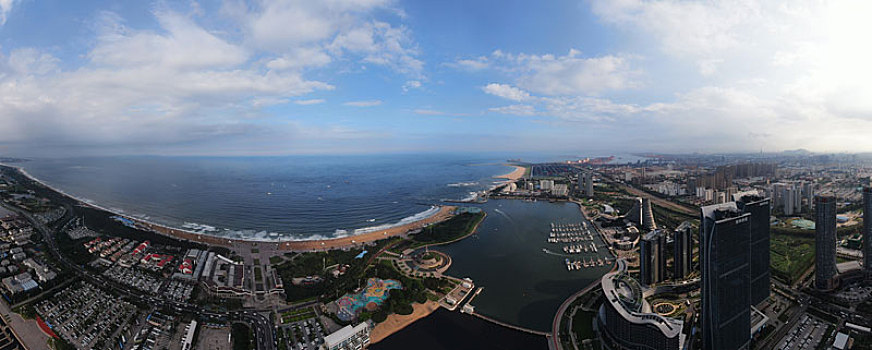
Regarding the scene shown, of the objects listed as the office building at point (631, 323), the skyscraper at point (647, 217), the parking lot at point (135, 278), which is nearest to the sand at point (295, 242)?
the parking lot at point (135, 278)

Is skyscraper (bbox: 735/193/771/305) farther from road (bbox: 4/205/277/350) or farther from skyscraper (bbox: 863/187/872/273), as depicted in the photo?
road (bbox: 4/205/277/350)

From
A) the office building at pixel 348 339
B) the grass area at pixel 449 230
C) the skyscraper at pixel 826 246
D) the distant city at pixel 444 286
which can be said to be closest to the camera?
the office building at pixel 348 339

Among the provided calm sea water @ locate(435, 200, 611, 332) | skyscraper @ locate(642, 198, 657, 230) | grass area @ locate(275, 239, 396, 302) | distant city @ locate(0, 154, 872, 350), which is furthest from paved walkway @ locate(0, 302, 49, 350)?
skyscraper @ locate(642, 198, 657, 230)

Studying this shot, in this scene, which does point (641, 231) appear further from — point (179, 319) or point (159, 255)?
point (159, 255)

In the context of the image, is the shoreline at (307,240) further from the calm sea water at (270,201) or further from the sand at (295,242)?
the calm sea water at (270,201)

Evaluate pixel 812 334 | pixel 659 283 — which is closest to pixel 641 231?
pixel 659 283

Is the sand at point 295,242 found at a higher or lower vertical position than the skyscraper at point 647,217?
lower
